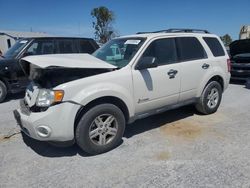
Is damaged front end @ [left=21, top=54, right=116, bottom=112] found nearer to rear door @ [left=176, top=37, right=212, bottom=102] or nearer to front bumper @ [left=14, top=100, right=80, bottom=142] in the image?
front bumper @ [left=14, top=100, right=80, bottom=142]

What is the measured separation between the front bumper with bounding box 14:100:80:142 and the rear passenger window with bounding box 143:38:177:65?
164cm

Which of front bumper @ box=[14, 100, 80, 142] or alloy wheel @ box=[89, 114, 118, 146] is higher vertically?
front bumper @ box=[14, 100, 80, 142]

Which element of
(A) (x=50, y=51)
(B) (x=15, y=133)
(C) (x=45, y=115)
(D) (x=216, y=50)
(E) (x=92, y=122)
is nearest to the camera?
(C) (x=45, y=115)

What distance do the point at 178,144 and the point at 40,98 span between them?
227cm

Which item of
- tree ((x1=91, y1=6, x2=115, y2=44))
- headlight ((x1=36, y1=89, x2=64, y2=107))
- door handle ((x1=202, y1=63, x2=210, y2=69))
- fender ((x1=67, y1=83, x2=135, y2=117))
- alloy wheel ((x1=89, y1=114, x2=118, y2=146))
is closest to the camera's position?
headlight ((x1=36, y1=89, x2=64, y2=107))

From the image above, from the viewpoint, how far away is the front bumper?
3412 millimetres

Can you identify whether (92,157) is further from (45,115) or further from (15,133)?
(15,133)

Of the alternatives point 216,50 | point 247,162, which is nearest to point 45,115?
point 247,162

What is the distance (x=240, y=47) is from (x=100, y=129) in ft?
27.2

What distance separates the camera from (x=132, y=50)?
4.34m

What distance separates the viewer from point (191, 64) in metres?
4.93

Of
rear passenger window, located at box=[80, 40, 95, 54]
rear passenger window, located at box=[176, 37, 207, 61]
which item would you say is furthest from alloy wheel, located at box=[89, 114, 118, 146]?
rear passenger window, located at box=[80, 40, 95, 54]

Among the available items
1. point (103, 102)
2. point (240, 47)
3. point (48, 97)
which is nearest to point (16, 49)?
point (48, 97)

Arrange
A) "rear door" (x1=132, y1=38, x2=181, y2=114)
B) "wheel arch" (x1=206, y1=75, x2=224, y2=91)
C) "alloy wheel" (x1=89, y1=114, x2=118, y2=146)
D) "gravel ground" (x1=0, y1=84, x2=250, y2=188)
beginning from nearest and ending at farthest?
"gravel ground" (x1=0, y1=84, x2=250, y2=188), "alloy wheel" (x1=89, y1=114, x2=118, y2=146), "rear door" (x1=132, y1=38, x2=181, y2=114), "wheel arch" (x1=206, y1=75, x2=224, y2=91)
